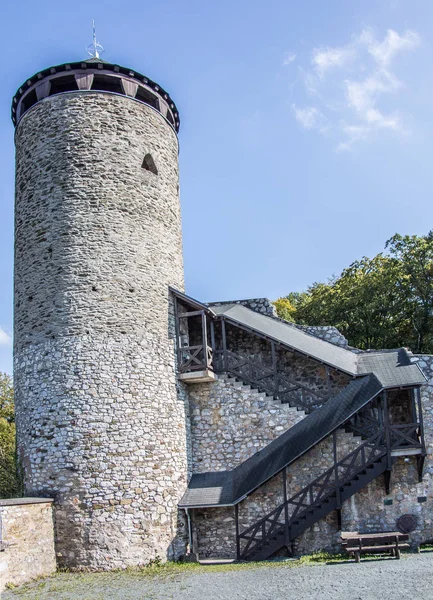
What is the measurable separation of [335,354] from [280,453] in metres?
3.42

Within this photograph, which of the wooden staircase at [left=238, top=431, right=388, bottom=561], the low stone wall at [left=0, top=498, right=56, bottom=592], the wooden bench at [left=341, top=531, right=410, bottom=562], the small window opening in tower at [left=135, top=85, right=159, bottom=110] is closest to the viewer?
the low stone wall at [left=0, top=498, right=56, bottom=592]

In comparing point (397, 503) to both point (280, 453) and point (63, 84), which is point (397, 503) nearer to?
point (280, 453)

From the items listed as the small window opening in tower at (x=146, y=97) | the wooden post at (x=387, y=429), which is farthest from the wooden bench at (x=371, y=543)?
the small window opening in tower at (x=146, y=97)

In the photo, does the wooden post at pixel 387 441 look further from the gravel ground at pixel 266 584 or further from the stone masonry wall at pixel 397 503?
the gravel ground at pixel 266 584

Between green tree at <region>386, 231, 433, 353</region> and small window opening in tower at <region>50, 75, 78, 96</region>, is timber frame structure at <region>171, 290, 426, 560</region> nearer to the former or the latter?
small window opening in tower at <region>50, 75, 78, 96</region>

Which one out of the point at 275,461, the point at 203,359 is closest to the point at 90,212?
the point at 203,359

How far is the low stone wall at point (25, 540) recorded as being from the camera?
491 inches

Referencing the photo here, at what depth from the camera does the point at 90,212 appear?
1572 cm

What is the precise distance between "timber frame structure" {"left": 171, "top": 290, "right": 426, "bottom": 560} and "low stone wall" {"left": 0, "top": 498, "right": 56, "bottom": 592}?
343 centimetres

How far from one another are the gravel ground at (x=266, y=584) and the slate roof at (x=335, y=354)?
414 cm

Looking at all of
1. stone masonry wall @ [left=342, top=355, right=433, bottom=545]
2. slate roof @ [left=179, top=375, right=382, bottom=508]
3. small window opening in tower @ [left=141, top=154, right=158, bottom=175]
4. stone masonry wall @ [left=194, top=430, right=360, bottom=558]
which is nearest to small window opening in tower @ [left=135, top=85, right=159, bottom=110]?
small window opening in tower @ [left=141, top=154, right=158, bottom=175]

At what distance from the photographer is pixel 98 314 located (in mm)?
15094

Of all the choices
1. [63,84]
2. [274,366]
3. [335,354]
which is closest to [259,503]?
[274,366]

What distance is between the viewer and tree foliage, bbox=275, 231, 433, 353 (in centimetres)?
2698
